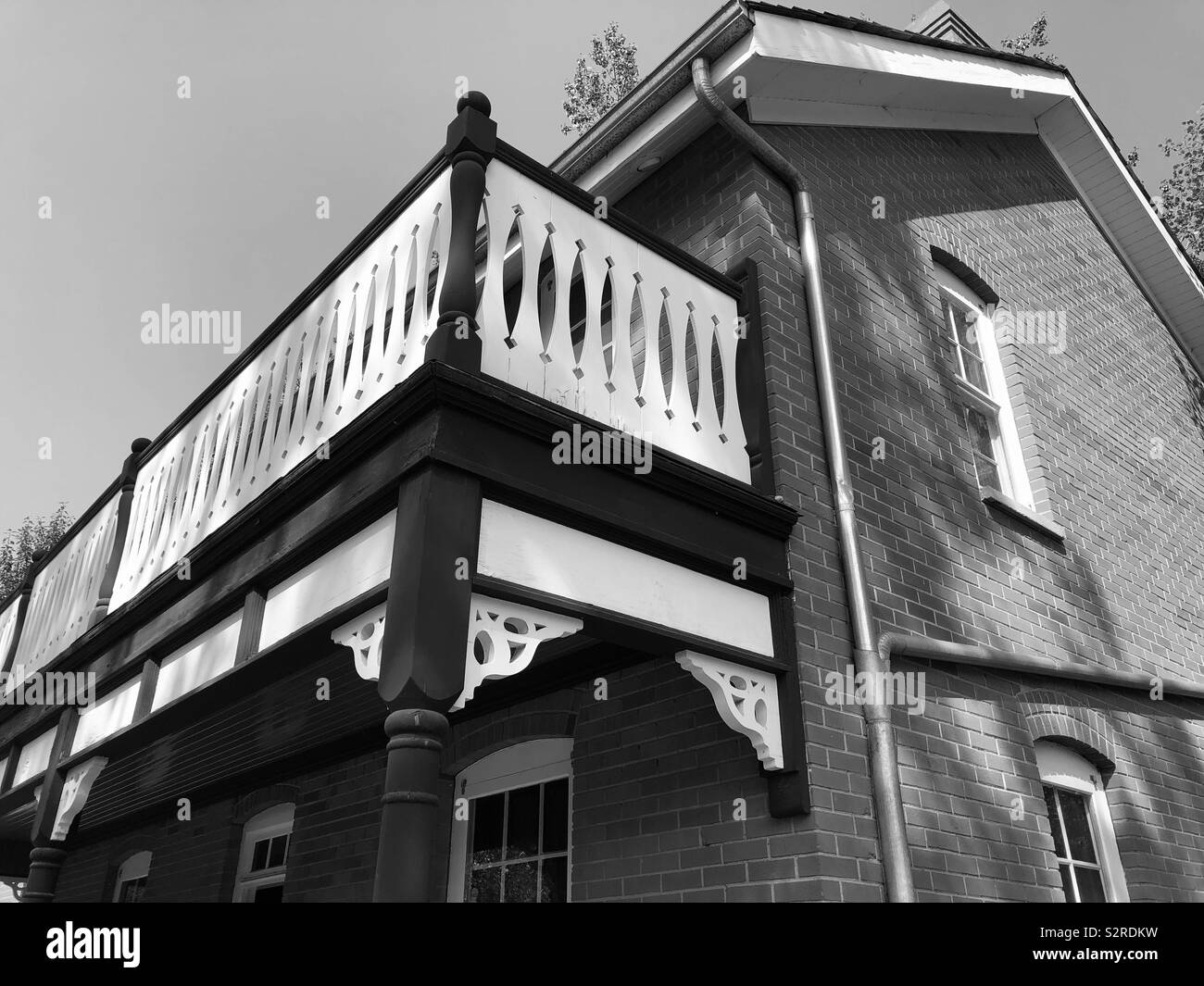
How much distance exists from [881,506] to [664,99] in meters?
2.79

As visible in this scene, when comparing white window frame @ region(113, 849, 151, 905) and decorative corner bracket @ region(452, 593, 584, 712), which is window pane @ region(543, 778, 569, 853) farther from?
white window frame @ region(113, 849, 151, 905)

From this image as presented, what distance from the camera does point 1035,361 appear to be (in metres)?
7.23

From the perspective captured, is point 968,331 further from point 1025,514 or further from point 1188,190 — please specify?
point 1188,190

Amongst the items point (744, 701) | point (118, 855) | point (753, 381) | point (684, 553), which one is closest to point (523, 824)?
point (744, 701)

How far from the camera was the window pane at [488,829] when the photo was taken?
548 cm

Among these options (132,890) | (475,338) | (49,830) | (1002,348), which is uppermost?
(1002,348)

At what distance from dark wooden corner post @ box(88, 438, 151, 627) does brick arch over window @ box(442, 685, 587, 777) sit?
2.48 meters

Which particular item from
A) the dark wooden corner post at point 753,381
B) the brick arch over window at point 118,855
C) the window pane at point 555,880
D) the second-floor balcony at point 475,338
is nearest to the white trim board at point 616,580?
the second-floor balcony at point 475,338

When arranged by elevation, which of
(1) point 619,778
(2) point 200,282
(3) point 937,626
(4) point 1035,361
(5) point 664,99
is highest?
(2) point 200,282

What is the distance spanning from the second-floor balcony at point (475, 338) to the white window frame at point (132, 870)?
5394mm

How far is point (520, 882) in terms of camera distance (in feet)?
17.1

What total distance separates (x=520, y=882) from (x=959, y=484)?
3.53 meters
